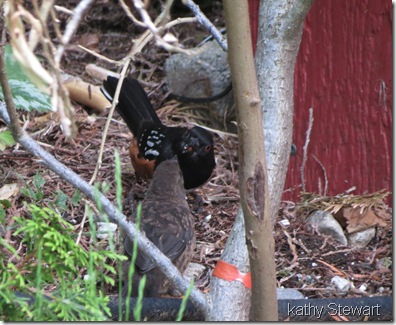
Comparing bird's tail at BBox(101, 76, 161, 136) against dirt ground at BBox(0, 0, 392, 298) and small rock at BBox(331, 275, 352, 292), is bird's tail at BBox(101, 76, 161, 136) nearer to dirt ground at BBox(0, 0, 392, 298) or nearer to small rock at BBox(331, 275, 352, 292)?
dirt ground at BBox(0, 0, 392, 298)

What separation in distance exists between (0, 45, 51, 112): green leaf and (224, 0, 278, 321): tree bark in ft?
7.94

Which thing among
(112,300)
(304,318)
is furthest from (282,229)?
(112,300)

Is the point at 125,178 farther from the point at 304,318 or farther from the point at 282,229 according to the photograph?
the point at 304,318

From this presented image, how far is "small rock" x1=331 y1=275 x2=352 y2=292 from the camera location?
386cm

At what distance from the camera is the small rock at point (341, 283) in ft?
12.7

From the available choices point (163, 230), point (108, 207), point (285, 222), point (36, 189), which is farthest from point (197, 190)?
point (108, 207)

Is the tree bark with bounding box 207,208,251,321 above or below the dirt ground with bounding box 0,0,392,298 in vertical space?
below

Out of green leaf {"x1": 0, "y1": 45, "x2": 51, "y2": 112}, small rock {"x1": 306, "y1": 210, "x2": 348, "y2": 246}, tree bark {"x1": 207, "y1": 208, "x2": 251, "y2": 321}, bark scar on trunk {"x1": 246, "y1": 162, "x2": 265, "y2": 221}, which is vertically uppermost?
green leaf {"x1": 0, "y1": 45, "x2": 51, "y2": 112}

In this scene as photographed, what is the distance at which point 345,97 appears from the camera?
4711 mm

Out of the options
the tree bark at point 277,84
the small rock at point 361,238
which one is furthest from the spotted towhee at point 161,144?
the tree bark at point 277,84

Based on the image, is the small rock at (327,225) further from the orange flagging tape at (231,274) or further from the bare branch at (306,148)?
the orange flagging tape at (231,274)

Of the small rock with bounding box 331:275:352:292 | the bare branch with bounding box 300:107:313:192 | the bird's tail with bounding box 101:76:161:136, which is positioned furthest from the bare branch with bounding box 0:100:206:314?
the bird's tail with bounding box 101:76:161:136

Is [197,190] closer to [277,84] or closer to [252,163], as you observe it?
[277,84]

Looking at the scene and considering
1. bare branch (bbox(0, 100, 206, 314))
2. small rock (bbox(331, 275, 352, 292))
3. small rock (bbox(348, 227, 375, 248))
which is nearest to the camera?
bare branch (bbox(0, 100, 206, 314))
